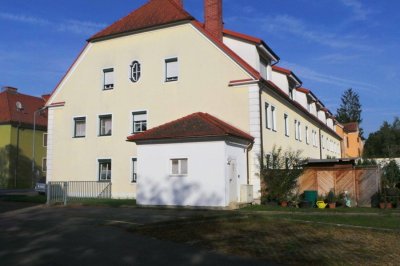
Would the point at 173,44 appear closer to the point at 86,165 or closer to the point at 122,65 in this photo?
the point at 122,65

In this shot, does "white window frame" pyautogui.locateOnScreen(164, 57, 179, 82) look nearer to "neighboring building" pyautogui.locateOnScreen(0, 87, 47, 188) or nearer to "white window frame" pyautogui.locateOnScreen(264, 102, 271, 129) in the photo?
"white window frame" pyautogui.locateOnScreen(264, 102, 271, 129)

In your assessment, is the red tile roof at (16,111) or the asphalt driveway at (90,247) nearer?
the asphalt driveway at (90,247)

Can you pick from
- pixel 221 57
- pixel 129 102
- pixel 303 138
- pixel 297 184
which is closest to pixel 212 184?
pixel 297 184

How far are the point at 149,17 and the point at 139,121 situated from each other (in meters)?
6.55

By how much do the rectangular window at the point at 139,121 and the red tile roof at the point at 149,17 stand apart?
5.27m

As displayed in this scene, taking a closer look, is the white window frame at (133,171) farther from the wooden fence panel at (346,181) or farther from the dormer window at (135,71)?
the wooden fence panel at (346,181)

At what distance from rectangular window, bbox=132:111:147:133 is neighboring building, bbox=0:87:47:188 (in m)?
25.7

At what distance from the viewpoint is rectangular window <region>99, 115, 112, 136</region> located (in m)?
28.5

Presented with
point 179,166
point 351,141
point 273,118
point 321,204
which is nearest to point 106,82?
point 179,166

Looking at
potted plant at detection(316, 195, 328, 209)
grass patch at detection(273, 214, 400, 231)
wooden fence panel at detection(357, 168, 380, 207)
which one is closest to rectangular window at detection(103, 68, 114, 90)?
potted plant at detection(316, 195, 328, 209)

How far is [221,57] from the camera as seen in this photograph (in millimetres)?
24641

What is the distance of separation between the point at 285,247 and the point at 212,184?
999 centimetres

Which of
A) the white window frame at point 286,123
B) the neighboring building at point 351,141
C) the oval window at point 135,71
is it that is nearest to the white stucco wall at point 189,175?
the oval window at point 135,71

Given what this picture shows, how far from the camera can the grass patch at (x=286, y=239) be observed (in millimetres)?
Answer: 9320
